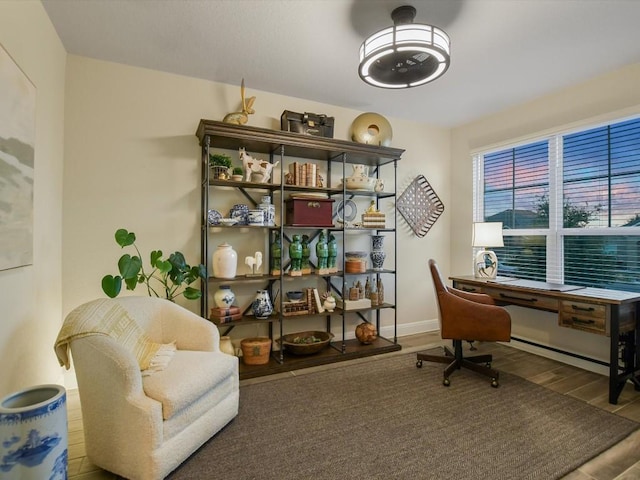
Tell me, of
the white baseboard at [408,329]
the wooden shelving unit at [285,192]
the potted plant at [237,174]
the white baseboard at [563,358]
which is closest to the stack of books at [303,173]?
the wooden shelving unit at [285,192]

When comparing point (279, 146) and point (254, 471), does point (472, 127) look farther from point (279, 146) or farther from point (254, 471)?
point (254, 471)

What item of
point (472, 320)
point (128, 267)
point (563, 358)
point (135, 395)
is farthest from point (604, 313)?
point (128, 267)

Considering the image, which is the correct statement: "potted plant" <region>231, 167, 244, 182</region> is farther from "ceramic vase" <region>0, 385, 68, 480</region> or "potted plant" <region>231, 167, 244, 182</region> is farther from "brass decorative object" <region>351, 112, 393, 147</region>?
"ceramic vase" <region>0, 385, 68, 480</region>

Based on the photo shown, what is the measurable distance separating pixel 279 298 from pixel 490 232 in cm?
225

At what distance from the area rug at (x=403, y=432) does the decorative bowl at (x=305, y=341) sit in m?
0.33

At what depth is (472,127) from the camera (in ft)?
13.4

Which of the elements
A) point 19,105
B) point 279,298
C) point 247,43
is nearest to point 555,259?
point 279,298

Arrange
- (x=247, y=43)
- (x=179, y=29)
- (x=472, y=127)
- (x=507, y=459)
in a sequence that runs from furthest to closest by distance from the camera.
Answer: (x=472, y=127) → (x=247, y=43) → (x=179, y=29) → (x=507, y=459)

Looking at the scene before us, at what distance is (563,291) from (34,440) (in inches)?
132

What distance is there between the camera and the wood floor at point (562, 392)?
65.5 inches

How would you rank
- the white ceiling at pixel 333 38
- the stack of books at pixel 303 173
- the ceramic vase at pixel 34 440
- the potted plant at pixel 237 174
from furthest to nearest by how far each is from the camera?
the stack of books at pixel 303 173 < the potted plant at pixel 237 174 < the white ceiling at pixel 333 38 < the ceramic vase at pixel 34 440

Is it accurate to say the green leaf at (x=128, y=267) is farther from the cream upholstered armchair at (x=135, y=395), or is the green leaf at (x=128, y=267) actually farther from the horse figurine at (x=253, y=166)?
the horse figurine at (x=253, y=166)

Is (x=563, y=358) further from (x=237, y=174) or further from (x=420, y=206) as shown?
(x=237, y=174)

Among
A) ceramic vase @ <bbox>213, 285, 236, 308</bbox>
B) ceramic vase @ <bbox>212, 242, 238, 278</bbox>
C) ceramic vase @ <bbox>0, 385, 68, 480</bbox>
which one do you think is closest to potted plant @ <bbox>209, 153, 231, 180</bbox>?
ceramic vase @ <bbox>212, 242, 238, 278</bbox>
